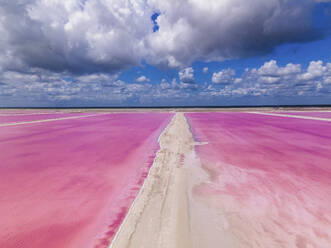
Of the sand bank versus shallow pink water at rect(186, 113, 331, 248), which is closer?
the sand bank

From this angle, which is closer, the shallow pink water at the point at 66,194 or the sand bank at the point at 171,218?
the sand bank at the point at 171,218

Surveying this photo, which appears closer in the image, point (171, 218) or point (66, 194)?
point (171, 218)

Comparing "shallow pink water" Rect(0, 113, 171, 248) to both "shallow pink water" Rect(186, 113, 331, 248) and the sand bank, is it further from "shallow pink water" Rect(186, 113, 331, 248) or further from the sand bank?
"shallow pink water" Rect(186, 113, 331, 248)

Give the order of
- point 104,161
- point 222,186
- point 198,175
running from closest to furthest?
point 222,186
point 198,175
point 104,161

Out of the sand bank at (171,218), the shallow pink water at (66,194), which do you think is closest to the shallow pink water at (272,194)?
the sand bank at (171,218)

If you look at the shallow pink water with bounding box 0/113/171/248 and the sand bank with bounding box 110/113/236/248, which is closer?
the sand bank with bounding box 110/113/236/248

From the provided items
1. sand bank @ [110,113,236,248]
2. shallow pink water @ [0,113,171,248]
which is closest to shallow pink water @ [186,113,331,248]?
sand bank @ [110,113,236,248]

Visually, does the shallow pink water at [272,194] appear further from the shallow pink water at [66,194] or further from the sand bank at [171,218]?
the shallow pink water at [66,194]

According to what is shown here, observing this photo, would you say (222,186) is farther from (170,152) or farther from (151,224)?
(170,152)

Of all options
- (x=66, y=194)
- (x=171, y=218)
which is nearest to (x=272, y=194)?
(x=171, y=218)

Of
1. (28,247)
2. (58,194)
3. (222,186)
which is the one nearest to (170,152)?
A: (222,186)

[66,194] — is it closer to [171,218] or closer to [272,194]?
[171,218]
